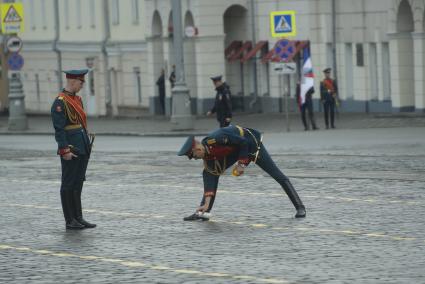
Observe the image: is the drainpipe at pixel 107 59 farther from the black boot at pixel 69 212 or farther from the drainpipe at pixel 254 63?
the black boot at pixel 69 212

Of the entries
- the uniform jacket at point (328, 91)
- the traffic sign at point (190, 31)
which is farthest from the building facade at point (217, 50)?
the uniform jacket at point (328, 91)

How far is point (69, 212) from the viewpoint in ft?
58.9

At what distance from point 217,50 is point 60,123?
1656 inches

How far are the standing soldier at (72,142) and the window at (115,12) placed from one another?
50506 millimetres

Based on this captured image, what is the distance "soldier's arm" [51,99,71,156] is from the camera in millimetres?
17656

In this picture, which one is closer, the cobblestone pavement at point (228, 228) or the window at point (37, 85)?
the cobblestone pavement at point (228, 228)

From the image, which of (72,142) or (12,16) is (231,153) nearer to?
(72,142)

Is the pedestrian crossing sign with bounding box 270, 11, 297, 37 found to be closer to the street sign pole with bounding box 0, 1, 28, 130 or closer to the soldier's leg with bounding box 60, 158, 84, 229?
the street sign pole with bounding box 0, 1, 28, 130

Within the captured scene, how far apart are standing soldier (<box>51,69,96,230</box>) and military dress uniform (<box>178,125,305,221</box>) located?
117 cm

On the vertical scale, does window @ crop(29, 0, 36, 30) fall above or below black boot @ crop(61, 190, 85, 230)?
above

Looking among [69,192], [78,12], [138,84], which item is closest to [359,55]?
[138,84]

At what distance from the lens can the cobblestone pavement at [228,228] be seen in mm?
13836

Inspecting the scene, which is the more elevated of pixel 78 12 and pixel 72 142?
pixel 78 12

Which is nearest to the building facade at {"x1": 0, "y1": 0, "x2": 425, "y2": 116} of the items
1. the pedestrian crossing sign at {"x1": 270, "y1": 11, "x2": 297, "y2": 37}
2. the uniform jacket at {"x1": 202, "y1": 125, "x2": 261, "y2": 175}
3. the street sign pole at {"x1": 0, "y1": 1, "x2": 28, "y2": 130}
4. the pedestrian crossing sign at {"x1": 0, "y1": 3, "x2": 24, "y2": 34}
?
the pedestrian crossing sign at {"x1": 270, "y1": 11, "x2": 297, "y2": 37}
